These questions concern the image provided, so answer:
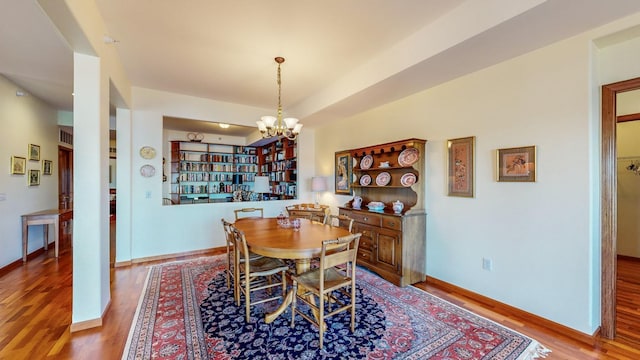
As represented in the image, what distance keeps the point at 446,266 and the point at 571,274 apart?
1.13 m

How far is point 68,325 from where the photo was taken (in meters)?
2.29

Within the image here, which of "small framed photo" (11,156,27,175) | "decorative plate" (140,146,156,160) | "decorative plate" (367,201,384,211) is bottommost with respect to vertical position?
"decorative plate" (367,201,384,211)

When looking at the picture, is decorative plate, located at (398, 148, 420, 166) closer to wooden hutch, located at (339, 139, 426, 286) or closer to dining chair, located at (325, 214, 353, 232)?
wooden hutch, located at (339, 139, 426, 286)

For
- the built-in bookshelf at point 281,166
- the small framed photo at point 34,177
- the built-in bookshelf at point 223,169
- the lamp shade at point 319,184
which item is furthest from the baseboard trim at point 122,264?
the lamp shade at point 319,184

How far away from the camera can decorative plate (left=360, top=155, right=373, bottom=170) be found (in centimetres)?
404

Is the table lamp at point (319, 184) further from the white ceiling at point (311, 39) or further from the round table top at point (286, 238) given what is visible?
the round table top at point (286, 238)

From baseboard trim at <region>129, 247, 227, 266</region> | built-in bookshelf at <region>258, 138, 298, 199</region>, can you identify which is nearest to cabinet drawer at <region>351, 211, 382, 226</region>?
built-in bookshelf at <region>258, 138, 298, 199</region>

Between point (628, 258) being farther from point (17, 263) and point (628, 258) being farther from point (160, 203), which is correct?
point (17, 263)

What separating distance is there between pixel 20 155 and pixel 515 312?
260 inches

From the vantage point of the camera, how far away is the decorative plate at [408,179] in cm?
339

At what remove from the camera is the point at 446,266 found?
10.3 feet

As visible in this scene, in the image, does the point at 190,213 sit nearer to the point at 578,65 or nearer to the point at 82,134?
the point at 82,134

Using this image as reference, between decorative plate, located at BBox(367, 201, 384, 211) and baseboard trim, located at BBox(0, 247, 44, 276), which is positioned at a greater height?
decorative plate, located at BBox(367, 201, 384, 211)

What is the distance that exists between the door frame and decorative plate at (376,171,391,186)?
83.4 inches
